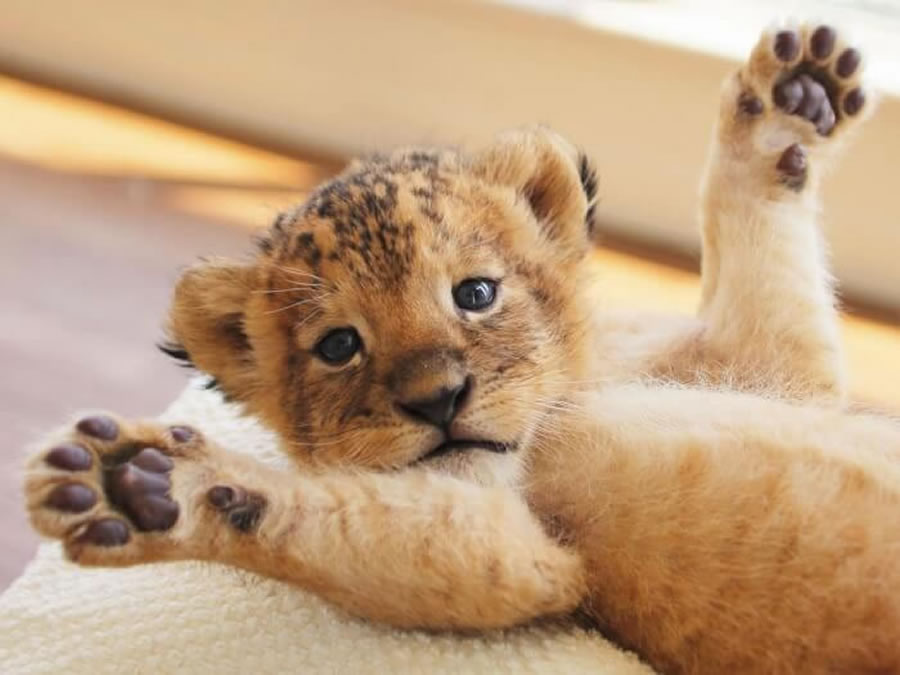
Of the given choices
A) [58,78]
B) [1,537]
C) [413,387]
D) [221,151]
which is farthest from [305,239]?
[58,78]

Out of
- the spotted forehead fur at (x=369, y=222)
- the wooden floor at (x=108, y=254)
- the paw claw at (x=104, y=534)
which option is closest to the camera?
the paw claw at (x=104, y=534)

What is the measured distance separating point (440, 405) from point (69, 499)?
32 centimetres

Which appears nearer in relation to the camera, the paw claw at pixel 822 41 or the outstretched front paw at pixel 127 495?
the outstretched front paw at pixel 127 495

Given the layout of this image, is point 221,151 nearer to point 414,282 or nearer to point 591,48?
point 591,48

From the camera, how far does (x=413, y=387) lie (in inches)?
43.3

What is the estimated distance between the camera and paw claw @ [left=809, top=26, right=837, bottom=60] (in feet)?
4.66

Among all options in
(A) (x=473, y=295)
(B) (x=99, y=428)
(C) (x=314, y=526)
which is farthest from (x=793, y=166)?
(B) (x=99, y=428)

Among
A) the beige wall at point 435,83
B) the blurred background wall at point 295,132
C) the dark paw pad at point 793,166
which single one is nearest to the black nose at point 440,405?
the dark paw pad at point 793,166

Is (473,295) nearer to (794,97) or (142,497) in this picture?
(142,497)

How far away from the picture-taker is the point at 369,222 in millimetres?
1212

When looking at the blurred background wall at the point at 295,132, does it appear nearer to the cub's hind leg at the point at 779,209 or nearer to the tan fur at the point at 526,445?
the cub's hind leg at the point at 779,209

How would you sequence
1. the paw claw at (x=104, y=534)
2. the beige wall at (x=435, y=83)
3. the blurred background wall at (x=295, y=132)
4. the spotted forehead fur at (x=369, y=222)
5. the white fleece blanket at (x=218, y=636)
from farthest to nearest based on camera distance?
1. the beige wall at (x=435, y=83)
2. the blurred background wall at (x=295, y=132)
3. the spotted forehead fur at (x=369, y=222)
4. the white fleece blanket at (x=218, y=636)
5. the paw claw at (x=104, y=534)

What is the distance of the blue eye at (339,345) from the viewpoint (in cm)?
120

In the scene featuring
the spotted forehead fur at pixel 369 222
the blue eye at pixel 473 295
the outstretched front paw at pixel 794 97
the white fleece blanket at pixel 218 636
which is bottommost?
the white fleece blanket at pixel 218 636
